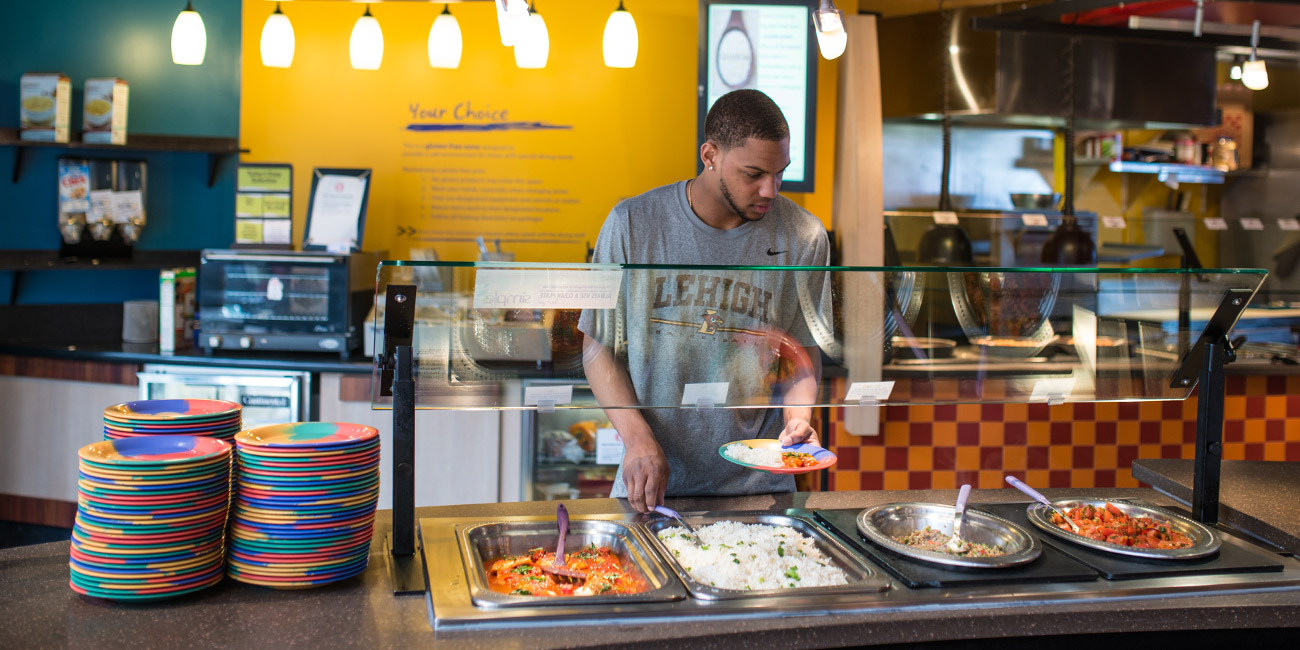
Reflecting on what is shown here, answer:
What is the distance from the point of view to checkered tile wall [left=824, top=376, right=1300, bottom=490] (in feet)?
13.7

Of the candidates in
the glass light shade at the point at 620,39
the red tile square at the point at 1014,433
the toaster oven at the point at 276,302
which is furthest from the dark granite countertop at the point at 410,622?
the glass light shade at the point at 620,39

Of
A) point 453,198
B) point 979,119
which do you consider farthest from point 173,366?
point 979,119

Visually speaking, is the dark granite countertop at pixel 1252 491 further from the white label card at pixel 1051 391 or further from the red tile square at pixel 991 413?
the red tile square at pixel 991 413

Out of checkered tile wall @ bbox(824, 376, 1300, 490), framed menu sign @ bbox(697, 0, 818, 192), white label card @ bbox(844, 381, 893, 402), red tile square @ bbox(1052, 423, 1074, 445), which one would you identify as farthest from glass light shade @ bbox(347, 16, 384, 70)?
red tile square @ bbox(1052, 423, 1074, 445)

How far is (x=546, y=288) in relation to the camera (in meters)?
1.76

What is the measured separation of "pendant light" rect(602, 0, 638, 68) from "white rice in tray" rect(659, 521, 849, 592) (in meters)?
2.68

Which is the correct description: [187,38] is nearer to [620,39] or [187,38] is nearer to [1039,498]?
[620,39]

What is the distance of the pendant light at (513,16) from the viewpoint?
2.19 metres

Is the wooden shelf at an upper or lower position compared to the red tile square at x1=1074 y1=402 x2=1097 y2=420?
upper

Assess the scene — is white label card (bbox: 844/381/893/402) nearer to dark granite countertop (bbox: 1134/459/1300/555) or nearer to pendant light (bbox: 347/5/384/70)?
dark granite countertop (bbox: 1134/459/1300/555)

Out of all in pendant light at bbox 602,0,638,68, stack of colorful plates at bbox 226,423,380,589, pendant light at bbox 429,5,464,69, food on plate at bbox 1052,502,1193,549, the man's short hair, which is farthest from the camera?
pendant light at bbox 429,5,464,69

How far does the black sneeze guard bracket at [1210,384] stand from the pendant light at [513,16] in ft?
5.28

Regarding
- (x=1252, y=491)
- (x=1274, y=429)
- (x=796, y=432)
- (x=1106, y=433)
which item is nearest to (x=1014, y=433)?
(x=1106, y=433)

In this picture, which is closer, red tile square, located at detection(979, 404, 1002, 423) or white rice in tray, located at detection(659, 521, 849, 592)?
white rice in tray, located at detection(659, 521, 849, 592)
